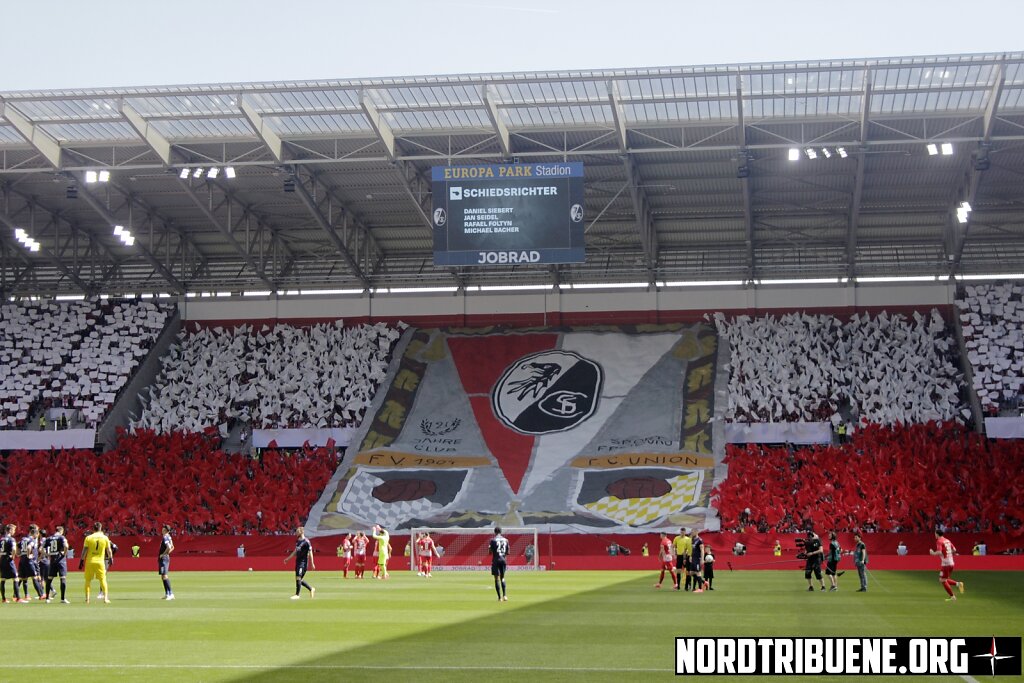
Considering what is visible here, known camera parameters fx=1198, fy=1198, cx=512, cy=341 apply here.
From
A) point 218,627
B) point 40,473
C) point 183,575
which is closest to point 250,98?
point 183,575

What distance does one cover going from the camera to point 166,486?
163 ft

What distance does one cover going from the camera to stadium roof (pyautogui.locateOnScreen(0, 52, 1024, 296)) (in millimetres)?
39688

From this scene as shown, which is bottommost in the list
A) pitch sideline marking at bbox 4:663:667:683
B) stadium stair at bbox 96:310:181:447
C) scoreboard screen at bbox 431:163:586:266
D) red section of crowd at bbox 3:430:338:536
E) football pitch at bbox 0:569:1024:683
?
football pitch at bbox 0:569:1024:683

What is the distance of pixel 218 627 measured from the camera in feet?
68.0

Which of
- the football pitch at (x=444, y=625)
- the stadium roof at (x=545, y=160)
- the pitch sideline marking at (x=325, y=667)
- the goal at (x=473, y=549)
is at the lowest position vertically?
the goal at (x=473, y=549)

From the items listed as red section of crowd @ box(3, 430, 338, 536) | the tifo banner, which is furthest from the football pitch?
red section of crowd @ box(3, 430, 338, 536)

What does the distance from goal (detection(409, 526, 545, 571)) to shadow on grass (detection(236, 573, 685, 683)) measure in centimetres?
1948

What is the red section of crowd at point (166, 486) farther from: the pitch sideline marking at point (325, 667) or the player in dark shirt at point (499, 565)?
the pitch sideline marking at point (325, 667)

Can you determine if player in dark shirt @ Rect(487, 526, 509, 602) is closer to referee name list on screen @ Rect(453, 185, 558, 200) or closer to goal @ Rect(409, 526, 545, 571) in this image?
referee name list on screen @ Rect(453, 185, 558, 200)

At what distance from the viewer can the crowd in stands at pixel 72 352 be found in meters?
55.4

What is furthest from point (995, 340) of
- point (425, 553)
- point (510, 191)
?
point (425, 553)

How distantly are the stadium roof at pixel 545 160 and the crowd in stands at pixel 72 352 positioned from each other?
130 cm

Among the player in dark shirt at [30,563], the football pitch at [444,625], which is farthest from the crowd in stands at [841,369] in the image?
the player in dark shirt at [30,563]

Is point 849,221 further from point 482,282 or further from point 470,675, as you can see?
point 470,675
